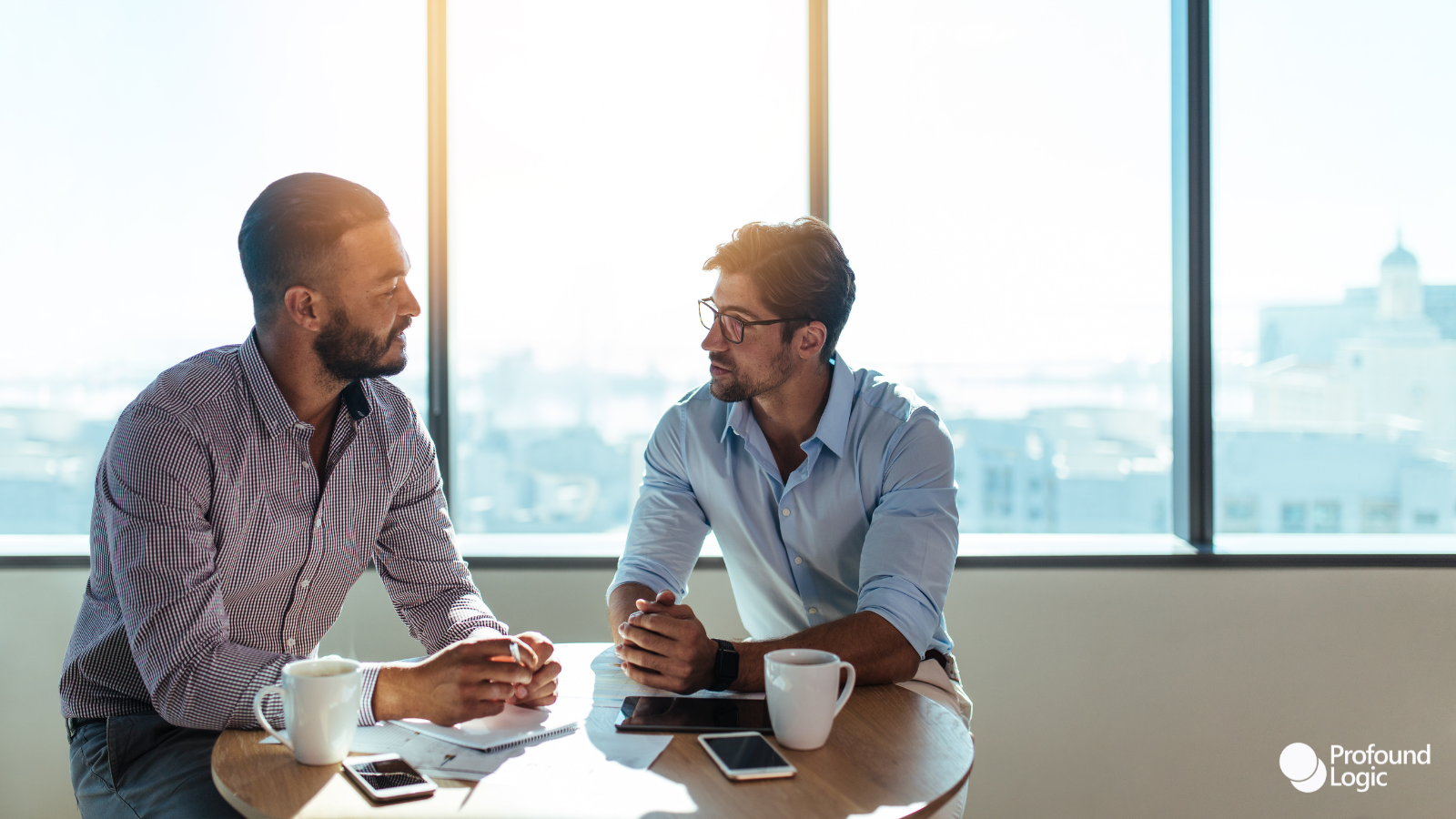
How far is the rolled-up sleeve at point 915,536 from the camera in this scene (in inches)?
59.8

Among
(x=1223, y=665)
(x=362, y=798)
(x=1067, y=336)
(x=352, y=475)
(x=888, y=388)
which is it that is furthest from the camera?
Answer: (x=1067, y=336)

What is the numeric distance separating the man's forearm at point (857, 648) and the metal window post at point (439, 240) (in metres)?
1.48

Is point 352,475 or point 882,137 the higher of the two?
point 882,137

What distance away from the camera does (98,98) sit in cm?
255

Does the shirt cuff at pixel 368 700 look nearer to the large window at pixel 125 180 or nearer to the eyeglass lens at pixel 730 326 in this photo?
the eyeglass lens at pixel 730 326

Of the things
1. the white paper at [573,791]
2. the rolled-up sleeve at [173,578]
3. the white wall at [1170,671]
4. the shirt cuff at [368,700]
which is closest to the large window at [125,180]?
the white wall at [1170,671]

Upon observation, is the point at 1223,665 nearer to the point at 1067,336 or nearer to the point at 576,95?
the point at 1067,336

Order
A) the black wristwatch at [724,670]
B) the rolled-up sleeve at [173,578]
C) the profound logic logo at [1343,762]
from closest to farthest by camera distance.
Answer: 1. the rolled-up sleeve at [173,578]
2. the black wristwatch at [724,670]
3. the profound logic logo at [1343,762]

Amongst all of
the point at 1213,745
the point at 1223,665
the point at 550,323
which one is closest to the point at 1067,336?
the point at 1223,665

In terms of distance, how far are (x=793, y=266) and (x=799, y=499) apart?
0.49 metres

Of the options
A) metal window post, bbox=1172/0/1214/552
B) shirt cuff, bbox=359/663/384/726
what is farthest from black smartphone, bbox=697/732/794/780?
metal window post, bbox=1172/0/1214/552

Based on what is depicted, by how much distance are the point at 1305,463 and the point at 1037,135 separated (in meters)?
1.25

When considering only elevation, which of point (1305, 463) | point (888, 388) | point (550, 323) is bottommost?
point (1305, 463)

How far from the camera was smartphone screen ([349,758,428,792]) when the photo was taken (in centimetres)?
97
